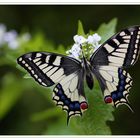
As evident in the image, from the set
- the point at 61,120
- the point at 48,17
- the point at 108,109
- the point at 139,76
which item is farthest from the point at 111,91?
the point at 48,17

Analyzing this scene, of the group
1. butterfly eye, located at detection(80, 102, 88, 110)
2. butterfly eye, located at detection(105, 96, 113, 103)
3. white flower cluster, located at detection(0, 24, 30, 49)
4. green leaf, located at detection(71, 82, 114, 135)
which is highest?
white flower cluster, located at detection(0, 24, 30, 49)

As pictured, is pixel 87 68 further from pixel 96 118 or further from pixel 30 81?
pixel 30 81

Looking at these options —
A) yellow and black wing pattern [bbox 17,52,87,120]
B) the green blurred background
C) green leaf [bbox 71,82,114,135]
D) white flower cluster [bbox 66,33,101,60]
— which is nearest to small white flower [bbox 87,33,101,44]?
white flower cluster [bbox 66,33,101,60]

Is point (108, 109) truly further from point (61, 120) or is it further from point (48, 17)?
point (48, 17)

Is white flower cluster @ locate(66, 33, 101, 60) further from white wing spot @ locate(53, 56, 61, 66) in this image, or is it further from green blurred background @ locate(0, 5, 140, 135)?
green blurred background @ locate(0, 5, 140, 135)

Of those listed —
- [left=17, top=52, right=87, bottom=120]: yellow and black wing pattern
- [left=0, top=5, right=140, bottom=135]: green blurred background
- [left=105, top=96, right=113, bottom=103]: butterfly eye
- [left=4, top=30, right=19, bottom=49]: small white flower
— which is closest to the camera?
[left=105, top=96, right=113, bottom=103]: butterfly eye

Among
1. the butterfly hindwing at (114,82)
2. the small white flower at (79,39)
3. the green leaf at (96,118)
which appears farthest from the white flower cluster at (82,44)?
the green leaf at (96,118)

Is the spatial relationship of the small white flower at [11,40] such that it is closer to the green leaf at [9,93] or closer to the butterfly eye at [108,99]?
the green leaf at [9,93]

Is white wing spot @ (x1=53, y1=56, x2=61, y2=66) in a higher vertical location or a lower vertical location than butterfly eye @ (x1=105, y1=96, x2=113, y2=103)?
higher
